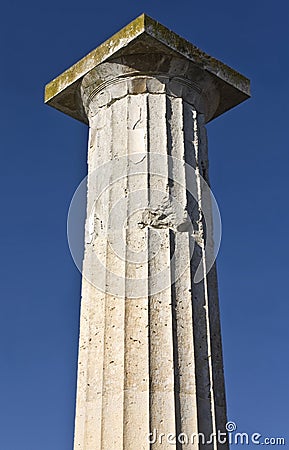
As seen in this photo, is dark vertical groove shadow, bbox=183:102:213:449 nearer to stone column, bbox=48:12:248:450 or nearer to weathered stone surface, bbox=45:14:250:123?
stone column, bbox=48:12:248:450

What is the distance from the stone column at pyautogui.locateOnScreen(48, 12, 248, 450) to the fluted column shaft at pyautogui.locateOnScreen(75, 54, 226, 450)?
0.04ft

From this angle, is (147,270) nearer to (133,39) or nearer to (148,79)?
(148,79)

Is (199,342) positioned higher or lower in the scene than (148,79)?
lower

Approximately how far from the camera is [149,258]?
625 centimetres

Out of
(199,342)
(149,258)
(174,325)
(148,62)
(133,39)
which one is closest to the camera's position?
(174,325)

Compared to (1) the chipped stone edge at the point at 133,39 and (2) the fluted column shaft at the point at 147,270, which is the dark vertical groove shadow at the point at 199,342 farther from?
(1) the chipped stone edge at the point at 133,39

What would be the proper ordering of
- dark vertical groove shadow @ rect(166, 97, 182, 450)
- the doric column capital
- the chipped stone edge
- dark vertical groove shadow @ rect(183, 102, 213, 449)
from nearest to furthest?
dark vertical groove shadow @ rect(166, 97, 182, 450) → dark vertical groove shadow @ rect(183, 102, 213, 449) → the chipped stone edge → the doric column capital

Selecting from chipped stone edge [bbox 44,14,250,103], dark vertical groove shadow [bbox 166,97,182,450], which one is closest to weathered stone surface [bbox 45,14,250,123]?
chipped stone edge [bbox 44,14,250,103]

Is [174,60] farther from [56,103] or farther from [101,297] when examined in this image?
[101,297]

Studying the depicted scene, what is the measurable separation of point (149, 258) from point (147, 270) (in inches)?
4.8

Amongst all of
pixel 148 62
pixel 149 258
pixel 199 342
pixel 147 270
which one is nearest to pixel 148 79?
pixel 148 62

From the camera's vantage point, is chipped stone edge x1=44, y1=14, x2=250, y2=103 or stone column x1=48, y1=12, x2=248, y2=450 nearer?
stone column x1=48, y1=12, x2=248, y2=450

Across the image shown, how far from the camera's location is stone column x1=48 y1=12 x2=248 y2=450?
571cm

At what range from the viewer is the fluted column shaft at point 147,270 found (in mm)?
5711
